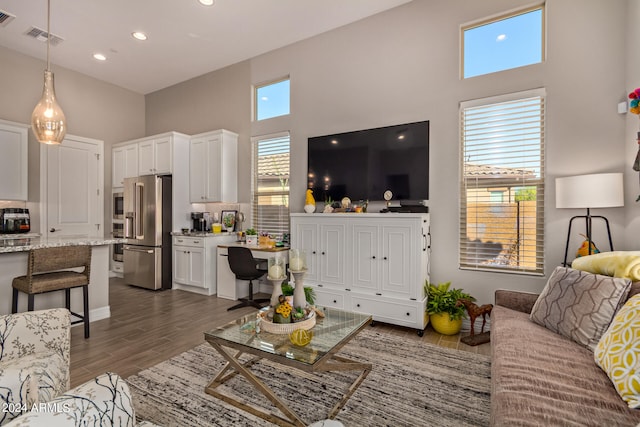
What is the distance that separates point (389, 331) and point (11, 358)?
9.64ft

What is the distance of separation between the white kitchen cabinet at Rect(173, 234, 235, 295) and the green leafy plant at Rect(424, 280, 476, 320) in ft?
10.4

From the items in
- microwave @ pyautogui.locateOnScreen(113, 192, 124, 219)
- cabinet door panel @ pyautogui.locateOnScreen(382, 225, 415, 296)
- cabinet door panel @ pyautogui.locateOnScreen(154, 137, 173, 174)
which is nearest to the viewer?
cabinet door panel @ pyautogui.locateOnScreen(382, 225, 415, 296)

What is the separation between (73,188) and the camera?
17.1ft

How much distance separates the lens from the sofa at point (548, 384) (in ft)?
4.10

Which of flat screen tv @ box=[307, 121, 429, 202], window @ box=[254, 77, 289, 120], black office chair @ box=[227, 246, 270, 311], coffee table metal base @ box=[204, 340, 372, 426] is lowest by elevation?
coffee table metal base @ box=[204, 340, 372, 426]

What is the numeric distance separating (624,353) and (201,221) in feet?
17.0

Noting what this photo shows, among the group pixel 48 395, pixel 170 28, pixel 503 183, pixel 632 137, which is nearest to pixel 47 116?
pixel 170 28

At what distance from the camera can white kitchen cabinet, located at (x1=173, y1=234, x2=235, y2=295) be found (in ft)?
15.7

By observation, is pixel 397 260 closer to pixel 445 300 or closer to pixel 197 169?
pixel 445 300

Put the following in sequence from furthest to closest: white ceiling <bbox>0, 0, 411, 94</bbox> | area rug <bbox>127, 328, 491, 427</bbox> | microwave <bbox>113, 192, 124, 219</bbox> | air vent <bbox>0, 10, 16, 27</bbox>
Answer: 1. microwave <bbox>113, 192, 124, 219</bbox>
2. air vent <bbox>0, 10, 16, 27</bbox>
3. white ceiling <bbox>0, 0, 411, 94</bbox>
4. area rug <bbox>127, 328, 491, 427</bbox>

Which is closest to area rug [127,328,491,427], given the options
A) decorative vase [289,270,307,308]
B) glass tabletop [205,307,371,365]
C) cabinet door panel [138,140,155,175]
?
glass tabletop [205,307,371,365]

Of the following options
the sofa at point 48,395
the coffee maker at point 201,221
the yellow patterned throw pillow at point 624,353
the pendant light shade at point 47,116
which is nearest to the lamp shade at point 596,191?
the yellow patterned throw pillow at point 624,353

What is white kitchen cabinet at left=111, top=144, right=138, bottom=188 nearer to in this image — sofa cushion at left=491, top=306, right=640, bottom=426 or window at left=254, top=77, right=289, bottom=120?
window at left=254, top=77, right=289, bottom=120

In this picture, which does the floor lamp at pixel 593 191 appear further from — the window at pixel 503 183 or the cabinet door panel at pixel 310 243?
the cabinet door panel at pixel 310 243
